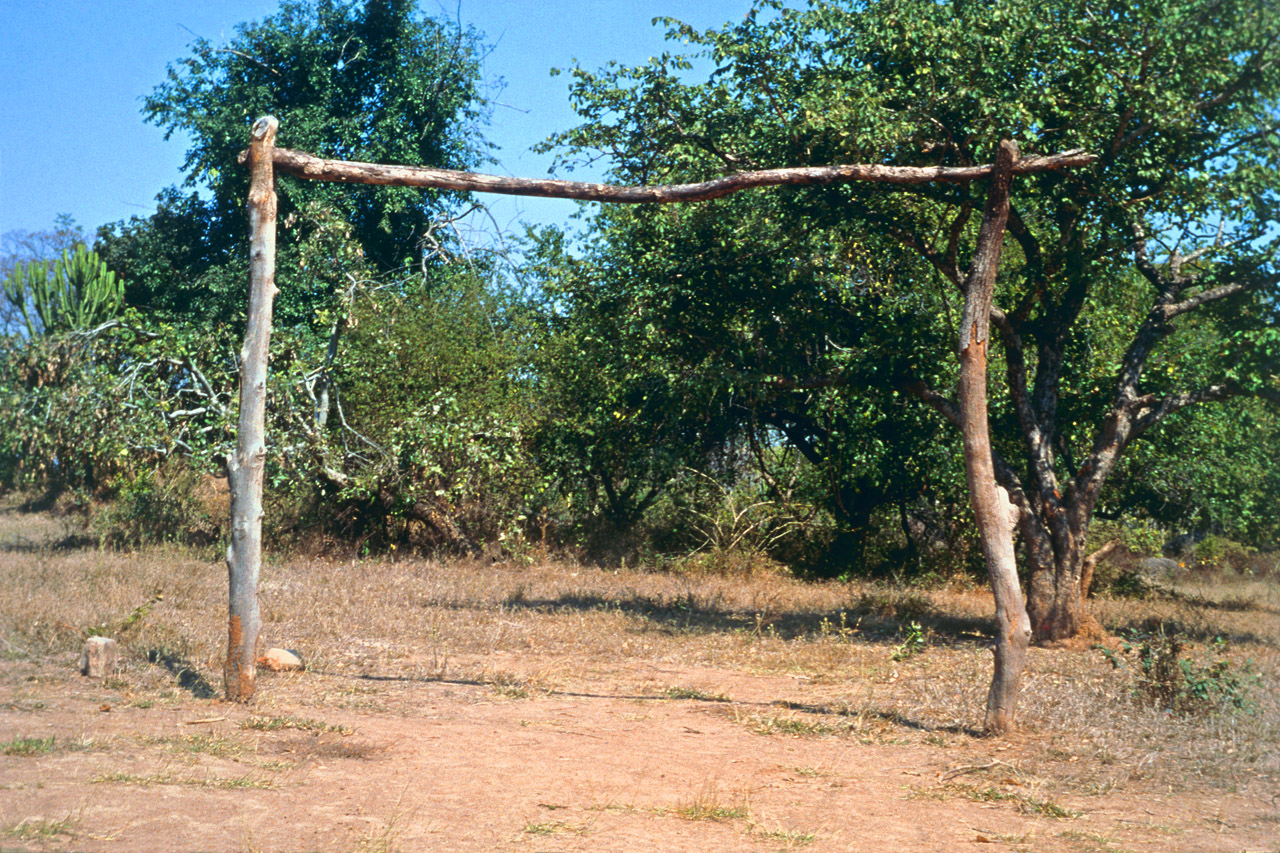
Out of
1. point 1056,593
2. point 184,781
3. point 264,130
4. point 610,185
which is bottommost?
point 184,781

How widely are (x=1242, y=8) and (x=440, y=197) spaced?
1642 cm

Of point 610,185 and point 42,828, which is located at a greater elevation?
point 610,185

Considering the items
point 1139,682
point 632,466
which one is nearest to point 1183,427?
point 1139,682

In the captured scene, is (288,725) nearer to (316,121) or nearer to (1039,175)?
(1039,175)

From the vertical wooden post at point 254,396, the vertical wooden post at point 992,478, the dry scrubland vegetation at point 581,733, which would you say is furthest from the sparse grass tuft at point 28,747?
the vertical wooden post at point 992,478

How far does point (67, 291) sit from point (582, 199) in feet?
58.2

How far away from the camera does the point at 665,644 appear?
373 inches

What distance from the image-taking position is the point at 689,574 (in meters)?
14.9

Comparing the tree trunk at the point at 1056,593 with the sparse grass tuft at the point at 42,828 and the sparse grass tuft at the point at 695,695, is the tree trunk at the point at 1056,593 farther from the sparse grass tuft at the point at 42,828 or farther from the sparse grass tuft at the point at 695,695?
the sparse grass tuft at the point at 42,828

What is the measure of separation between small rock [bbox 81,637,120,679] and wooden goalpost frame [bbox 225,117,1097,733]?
3.15 feet

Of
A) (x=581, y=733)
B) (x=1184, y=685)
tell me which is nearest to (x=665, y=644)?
(x=581, y=733)

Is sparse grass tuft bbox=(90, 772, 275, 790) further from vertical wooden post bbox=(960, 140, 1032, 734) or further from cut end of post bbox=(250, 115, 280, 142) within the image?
vertical wooden post bbox=(960, 140, 1032, 734)

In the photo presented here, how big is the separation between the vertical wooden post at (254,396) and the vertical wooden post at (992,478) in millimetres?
4918

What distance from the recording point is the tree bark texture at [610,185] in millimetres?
6559
